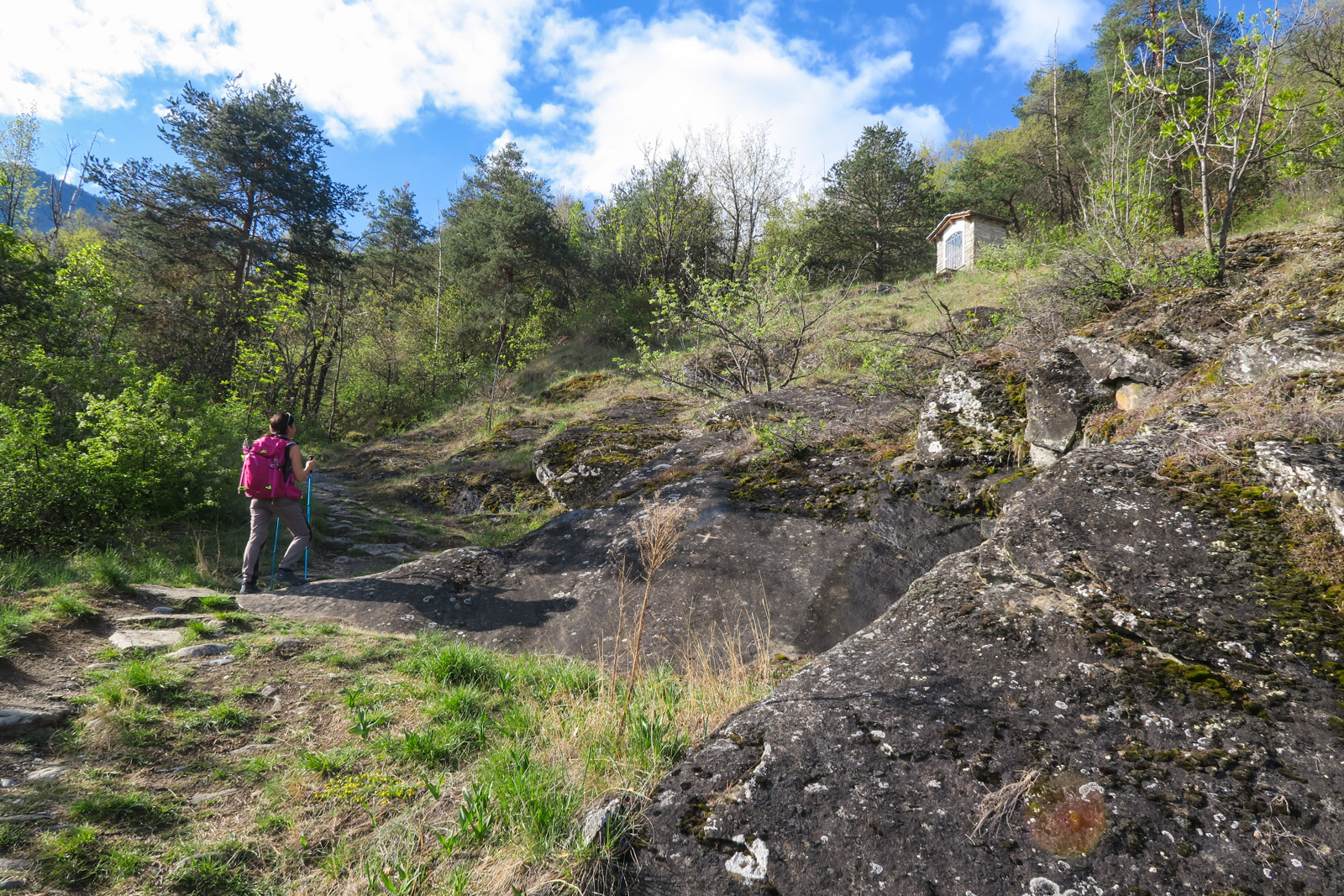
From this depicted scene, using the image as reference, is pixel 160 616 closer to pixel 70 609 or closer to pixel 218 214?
pixel 70 609

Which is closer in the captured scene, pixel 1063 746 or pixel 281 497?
pixel 1063 746

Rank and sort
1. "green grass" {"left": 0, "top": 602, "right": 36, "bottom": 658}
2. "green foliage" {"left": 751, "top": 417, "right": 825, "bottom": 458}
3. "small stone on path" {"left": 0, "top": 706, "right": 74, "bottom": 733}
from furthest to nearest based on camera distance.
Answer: "green foliage" {"left": 751, "top": 417, "right": 825, "bottom": 458}, "green grass" {"left": 0, "top": 602, "right": 36, "bottom": 658}, "small stone on path" {"left": 0, "top": 706, "right": 74, "bottom": 733}

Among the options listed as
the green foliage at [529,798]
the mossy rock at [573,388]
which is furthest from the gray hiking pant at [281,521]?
the mossy rock at [573,388]

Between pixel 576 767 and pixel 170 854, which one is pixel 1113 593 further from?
pixel 170 854

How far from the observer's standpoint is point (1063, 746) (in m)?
2.05

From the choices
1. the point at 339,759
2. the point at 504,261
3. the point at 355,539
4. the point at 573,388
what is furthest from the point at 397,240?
the point at 339,759

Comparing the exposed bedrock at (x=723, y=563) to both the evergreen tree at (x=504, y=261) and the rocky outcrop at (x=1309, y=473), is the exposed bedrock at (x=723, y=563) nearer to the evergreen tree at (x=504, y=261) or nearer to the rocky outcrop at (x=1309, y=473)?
the rocky outcrop at (x=1309, y=473)

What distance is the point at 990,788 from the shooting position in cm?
193

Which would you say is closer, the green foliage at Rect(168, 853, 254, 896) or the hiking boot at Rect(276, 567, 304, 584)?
the green foliage at Rect(168, 853, 254, 896)

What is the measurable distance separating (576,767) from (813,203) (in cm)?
3110

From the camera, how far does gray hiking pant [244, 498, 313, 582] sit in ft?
23.4

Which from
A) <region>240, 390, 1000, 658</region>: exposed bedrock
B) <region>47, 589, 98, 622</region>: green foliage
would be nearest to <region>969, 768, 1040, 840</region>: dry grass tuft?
<region>240, 390, 1000, 658</region>: exposed bedrock

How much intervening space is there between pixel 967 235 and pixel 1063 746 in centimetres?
2754

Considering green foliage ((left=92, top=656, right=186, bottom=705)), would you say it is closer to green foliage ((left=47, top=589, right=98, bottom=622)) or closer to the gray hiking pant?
green foliage ((left=47, top=589, right=98, bottom=622))
